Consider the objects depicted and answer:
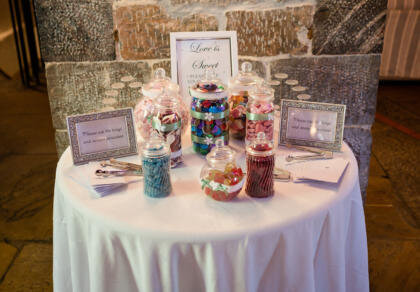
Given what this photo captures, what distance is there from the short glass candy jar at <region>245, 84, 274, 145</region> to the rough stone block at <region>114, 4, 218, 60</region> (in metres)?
0.67

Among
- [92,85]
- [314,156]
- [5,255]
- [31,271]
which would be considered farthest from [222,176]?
[5,255]

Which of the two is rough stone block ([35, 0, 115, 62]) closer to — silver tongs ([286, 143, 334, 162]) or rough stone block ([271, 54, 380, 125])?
rough stone block ([271, 54, 380, 125])

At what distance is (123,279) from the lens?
106cm

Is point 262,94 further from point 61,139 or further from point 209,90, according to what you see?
point 61,139

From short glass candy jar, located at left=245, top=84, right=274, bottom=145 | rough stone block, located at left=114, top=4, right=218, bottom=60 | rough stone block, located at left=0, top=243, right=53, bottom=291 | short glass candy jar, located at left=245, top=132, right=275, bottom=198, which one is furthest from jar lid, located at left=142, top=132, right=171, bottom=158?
rough stone block, located at left=0, top=243, right=53, bottom=291

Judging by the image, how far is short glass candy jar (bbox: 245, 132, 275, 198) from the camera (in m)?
1.07

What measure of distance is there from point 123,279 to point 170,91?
58 cm

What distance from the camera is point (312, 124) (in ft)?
4.37

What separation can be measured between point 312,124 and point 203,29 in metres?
0.77

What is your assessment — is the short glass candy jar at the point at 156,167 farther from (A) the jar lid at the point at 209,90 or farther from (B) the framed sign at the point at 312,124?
(B) the framed sign at the point at 312,124

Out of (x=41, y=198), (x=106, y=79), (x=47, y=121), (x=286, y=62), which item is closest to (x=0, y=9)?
(x=47, y=121)

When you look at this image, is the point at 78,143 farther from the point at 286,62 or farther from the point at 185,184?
the point at 286,62

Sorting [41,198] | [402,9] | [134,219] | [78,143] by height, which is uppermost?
[402,9]

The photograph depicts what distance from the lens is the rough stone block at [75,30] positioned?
1779mm
